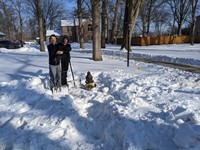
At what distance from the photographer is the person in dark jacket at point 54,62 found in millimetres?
7859

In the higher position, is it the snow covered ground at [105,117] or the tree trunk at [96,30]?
the tree trunk at [96,30]

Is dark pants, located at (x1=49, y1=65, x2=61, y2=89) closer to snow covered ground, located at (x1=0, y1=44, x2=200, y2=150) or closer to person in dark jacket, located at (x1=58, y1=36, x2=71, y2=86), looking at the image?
person in dark jacket, located at (x1=58, y1=36, x2=71, y2=86)

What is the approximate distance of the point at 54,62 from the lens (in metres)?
7.95

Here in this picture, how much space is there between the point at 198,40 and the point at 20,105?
45.5 m

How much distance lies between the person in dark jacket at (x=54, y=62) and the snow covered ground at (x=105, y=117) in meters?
0.45

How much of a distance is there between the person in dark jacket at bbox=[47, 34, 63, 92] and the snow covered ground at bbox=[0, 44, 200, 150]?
1.47 ft

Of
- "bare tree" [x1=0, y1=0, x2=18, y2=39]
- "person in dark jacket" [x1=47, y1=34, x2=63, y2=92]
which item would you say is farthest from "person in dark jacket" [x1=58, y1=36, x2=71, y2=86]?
"bare tree" [x1=0, y1=0, x2=18, y2=39]

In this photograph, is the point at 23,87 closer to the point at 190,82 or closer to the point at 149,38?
the point at 190,82

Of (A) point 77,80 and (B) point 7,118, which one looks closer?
(B) point 7,118

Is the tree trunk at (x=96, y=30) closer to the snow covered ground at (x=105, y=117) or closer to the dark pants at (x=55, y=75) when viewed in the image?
the snow covered ground at (x=105, y=117)

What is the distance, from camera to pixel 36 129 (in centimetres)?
540

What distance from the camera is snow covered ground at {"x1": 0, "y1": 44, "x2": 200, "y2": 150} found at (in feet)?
14.8

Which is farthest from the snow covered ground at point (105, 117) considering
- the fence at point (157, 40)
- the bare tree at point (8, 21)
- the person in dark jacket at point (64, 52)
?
the bare tree at point (8, 21)

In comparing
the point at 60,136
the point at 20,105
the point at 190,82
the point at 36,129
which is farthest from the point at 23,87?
the point at 190,82
